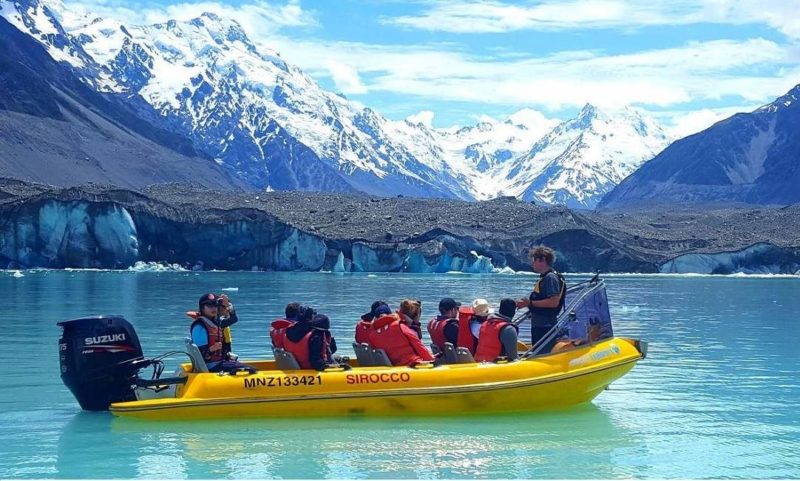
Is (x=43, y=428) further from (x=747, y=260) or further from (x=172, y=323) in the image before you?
(x=747, y=260)

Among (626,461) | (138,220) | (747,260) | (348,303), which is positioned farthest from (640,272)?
(626,461)

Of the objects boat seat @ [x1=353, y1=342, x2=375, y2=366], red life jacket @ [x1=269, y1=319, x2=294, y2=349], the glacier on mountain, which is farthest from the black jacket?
the glacier on mountain

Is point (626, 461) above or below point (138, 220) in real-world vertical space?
below

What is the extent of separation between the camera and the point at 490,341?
15.9 m

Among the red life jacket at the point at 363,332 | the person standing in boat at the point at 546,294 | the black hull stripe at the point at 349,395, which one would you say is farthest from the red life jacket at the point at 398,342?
the person standing in boat at the point at 546,294

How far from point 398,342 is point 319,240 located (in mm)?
94991

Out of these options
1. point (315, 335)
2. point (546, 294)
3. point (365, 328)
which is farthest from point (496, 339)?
point (315, 335)

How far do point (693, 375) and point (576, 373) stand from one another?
6.59 m

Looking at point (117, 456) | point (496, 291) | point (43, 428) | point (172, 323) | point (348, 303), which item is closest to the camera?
point (117, 456)

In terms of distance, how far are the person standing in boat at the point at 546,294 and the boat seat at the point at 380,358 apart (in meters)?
2.14

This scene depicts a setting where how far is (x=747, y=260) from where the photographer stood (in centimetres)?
12075

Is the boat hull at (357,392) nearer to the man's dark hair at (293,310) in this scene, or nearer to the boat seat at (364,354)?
the boat seat at (364,354)

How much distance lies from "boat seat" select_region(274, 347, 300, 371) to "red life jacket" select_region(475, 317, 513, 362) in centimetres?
277

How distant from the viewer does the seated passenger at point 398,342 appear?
15.8 m
